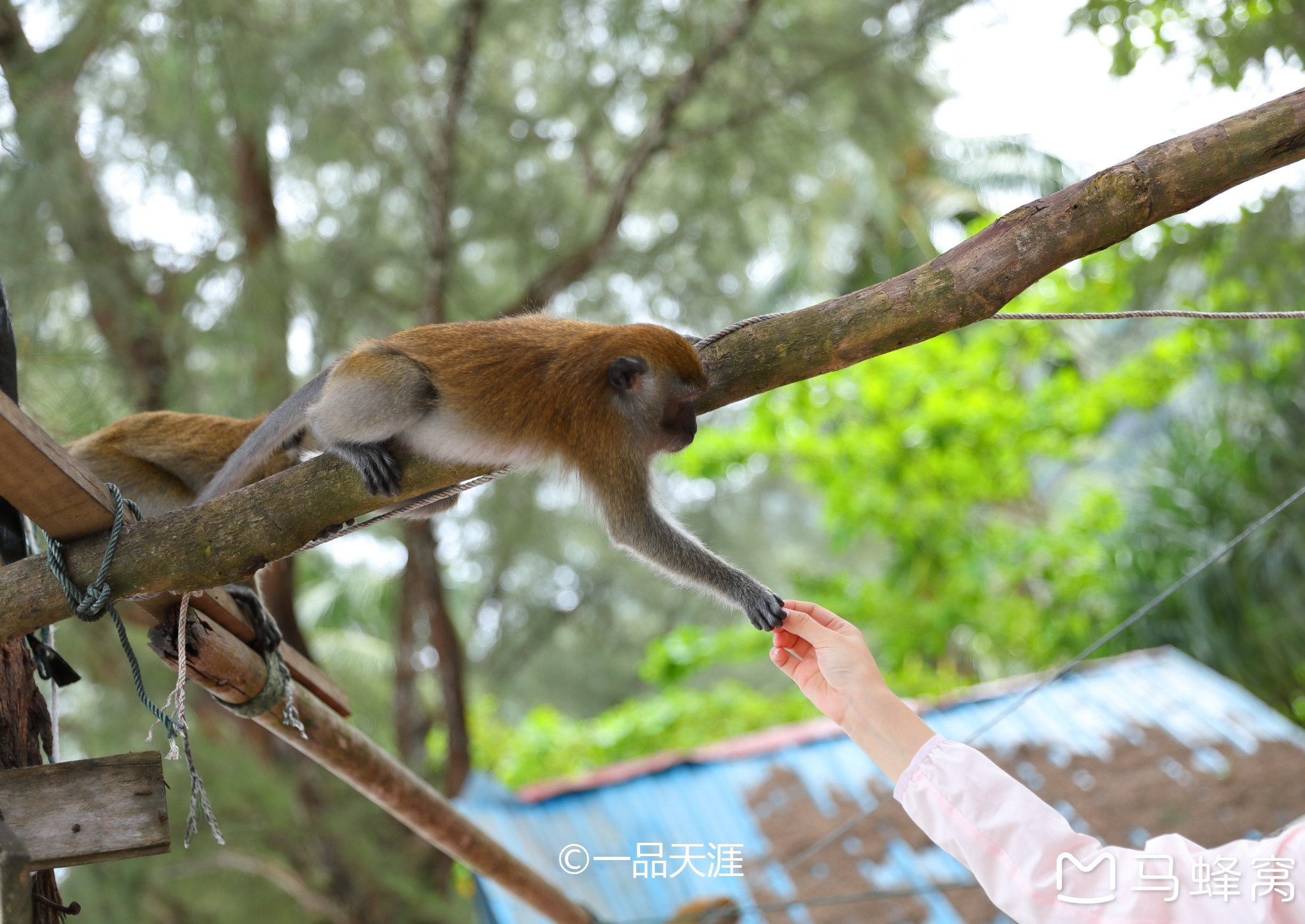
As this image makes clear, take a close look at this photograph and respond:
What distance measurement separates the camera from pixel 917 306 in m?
1.90

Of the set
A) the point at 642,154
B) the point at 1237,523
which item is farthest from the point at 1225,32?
the point at 1237,523

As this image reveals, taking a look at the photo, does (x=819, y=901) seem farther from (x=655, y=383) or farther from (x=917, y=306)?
(x=917, y=306)

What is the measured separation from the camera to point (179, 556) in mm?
1895

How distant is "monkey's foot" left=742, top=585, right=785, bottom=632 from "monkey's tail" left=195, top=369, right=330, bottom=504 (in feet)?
3.99

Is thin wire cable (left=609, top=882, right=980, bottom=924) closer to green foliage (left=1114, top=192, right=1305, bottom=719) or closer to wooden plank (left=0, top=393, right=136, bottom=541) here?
wooden plank (left=0, top=393, right=136, bottom=541)

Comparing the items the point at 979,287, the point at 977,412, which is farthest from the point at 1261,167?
the point at 977,412

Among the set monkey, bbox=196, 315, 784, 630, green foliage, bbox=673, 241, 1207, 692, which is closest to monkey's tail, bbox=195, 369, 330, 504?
monkey, bbox=196, 315, 784, 630

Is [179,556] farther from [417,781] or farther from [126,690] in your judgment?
[126,690]

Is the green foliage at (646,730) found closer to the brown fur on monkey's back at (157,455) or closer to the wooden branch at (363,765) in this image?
the wooden branch at (363,765)

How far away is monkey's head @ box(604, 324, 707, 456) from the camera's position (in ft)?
7.74

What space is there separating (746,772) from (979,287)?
4.50 metres

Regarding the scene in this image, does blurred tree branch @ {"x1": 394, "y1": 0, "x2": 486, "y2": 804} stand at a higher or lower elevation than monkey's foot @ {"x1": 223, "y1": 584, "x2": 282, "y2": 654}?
higher

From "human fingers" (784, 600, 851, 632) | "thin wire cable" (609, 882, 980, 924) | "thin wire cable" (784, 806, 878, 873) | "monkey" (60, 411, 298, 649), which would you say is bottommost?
"thin wire cable" (609, 882, 980, 924)

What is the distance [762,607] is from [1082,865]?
2.96ft
